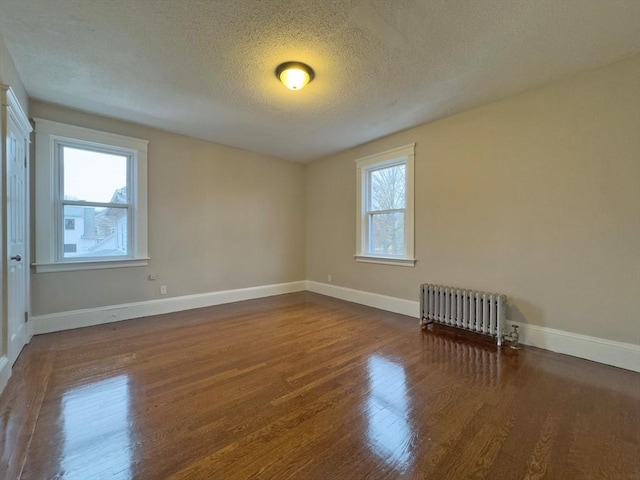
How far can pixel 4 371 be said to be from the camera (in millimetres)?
2104

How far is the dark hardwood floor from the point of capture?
1.40 m

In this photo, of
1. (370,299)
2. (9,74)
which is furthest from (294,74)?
(370,299)

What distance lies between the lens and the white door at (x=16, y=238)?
2311mm

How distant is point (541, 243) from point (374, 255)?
7.15 feet

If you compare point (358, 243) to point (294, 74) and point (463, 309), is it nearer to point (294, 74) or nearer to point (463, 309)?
point (463, 309)

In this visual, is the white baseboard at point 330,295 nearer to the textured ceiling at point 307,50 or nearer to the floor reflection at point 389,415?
the floor reflection at point 389,415

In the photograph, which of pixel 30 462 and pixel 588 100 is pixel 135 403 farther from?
pixel 588 100

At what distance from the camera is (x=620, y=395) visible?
2006 mm

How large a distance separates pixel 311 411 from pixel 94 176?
3.88m

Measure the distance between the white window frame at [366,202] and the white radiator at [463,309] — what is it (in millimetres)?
607

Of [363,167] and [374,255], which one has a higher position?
[363,167]

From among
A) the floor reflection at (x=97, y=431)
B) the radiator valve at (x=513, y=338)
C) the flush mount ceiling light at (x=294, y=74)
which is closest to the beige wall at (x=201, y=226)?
the floor reflection at (x=97, y=431)

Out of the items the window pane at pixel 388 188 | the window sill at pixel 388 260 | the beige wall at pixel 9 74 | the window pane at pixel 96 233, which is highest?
the beige wall at pixel 9 74

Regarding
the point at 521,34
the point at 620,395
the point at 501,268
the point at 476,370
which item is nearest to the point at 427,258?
the point at 501,268
